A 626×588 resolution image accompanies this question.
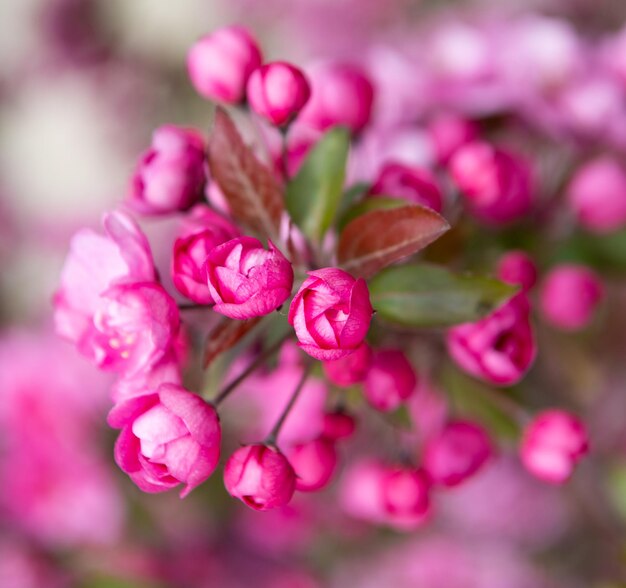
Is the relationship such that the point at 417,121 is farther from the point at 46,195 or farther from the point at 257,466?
the point at 46,195

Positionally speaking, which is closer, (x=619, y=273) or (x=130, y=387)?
(x=130, y=387)

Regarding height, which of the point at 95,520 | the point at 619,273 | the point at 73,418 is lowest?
the point at 95,520

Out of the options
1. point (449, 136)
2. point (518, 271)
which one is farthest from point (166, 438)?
point (449, 136)

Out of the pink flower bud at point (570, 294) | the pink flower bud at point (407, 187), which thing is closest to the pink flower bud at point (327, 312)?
the pink flower bud at point (407, 187)

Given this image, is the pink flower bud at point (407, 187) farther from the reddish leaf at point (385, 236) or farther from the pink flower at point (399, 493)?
the pink flower at point (399, 493)

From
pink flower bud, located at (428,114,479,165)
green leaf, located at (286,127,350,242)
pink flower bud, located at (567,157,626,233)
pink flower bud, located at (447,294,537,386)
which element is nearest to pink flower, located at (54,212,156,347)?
green leaf, located at (286,127,350,242)

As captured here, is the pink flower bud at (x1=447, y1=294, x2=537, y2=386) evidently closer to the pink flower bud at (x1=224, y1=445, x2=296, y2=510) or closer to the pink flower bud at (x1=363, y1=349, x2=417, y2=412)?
the pink flower bud at (x1=363, y1=349, x2=417, y2=412)

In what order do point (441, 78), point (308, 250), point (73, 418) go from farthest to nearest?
point (73, 418) → point (441, 78) → point (308, 250)

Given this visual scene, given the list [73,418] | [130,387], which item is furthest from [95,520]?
[130,387]
